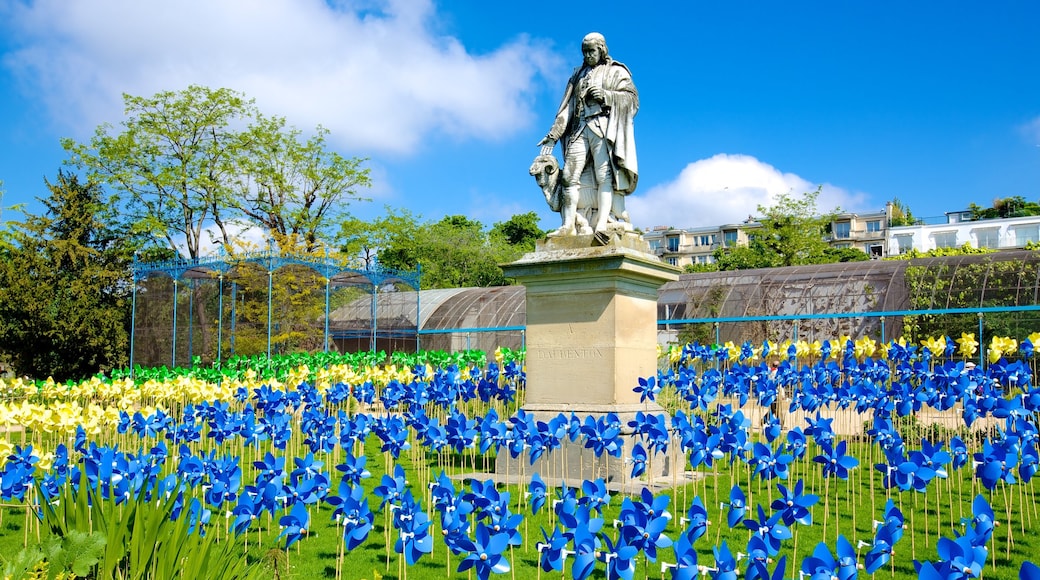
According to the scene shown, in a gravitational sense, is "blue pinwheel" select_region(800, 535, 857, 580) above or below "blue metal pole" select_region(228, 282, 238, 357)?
below

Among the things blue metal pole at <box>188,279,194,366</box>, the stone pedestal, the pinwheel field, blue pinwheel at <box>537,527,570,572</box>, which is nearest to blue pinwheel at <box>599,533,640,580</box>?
the pinwheel field

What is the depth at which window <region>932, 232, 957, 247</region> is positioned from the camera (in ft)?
239

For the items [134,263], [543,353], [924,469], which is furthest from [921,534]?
[134,263]

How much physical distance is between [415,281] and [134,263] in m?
8.47

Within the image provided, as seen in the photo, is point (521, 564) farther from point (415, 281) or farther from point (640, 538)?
point (415, 281)

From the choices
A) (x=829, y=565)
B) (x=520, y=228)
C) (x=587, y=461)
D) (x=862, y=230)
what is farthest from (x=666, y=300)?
(x=862, y=230)

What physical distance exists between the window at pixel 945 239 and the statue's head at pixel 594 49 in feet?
236

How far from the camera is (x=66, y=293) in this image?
80.8 ft

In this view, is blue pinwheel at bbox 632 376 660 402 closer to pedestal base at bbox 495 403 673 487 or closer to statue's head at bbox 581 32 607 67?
pedestal base at bbox 495 403 673 487

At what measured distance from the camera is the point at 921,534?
6742 millimetres

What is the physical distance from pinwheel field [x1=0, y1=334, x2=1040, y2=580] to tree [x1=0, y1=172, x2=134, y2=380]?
1374 centimetres

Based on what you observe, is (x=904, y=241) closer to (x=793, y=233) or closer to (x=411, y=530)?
(x=793, y=233)

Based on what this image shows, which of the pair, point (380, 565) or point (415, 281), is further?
point (415, 281)

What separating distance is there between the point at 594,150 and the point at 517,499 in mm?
3894
